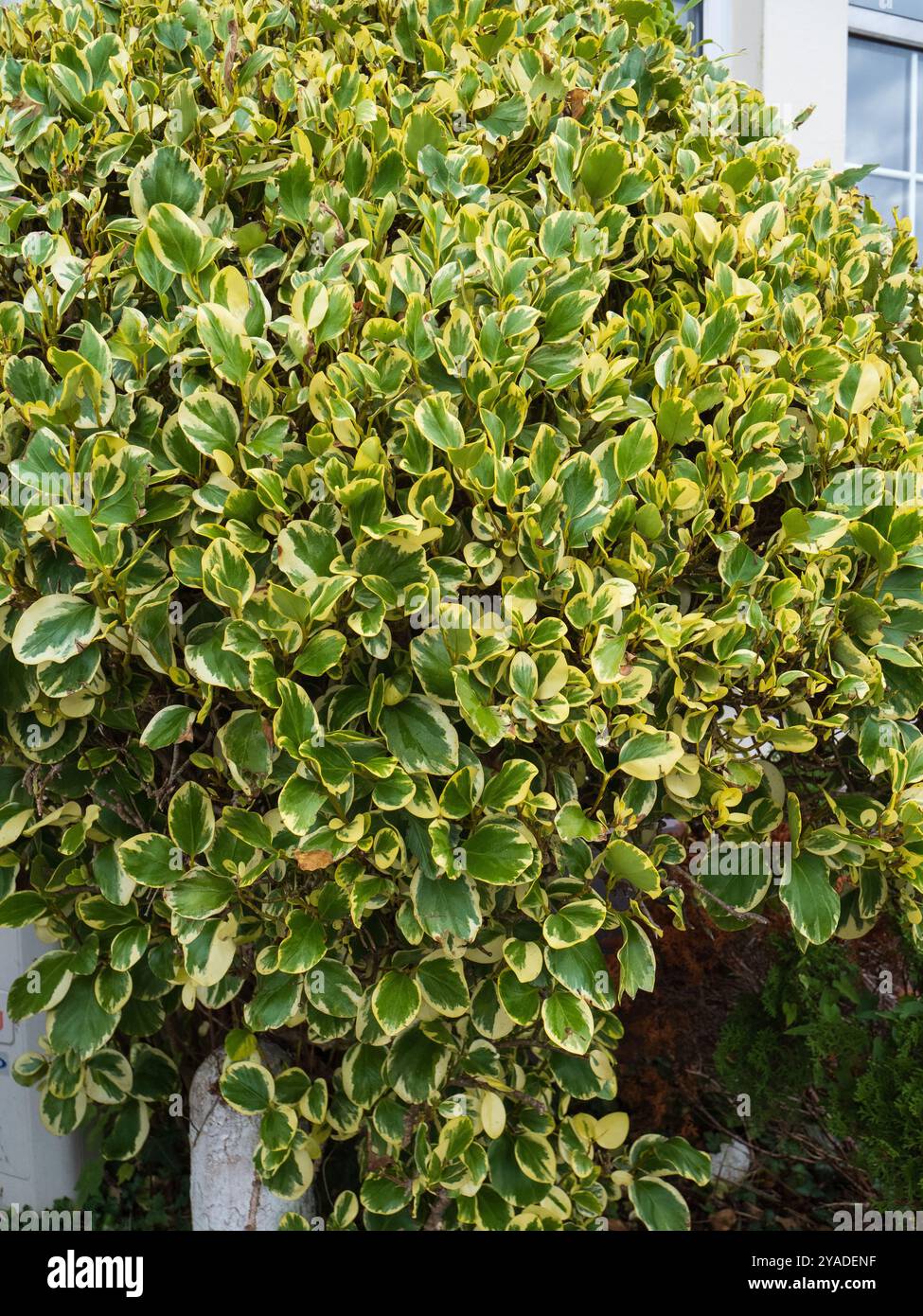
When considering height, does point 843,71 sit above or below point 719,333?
above

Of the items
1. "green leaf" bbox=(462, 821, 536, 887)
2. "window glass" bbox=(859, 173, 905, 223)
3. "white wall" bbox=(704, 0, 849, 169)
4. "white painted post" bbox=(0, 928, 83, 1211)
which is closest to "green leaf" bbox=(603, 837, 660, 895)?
"green leaf" bbox=(462, 821, 536, 887)

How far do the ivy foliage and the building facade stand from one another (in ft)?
9.60

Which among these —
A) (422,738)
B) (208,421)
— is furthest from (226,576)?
(422,738)

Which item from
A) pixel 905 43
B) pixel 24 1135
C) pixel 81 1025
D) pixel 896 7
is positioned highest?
pixel 896 7

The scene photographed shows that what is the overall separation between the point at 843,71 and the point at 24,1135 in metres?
5.16

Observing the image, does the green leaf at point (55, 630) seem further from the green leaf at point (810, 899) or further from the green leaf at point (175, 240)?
the green leaf at point (810, 899)

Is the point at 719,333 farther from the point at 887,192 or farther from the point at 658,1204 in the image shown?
the point at 887,192

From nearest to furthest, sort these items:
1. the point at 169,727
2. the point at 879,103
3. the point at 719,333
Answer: the point at 169,727, the point at 719,333, the point at 879,103

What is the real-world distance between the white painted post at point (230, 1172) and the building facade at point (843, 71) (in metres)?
3.98

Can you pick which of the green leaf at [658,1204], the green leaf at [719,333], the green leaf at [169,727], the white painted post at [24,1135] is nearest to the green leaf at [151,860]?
the green leaf at [169,727]

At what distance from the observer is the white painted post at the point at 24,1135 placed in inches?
109

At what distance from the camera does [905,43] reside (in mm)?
5199

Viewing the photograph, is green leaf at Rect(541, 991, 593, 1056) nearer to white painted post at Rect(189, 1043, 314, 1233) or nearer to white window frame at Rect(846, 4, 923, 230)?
white painted post at Rect(189, 1043, 314, 1233)
